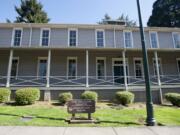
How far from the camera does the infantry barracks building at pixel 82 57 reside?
17.3 m

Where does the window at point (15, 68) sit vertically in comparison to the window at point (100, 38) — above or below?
below

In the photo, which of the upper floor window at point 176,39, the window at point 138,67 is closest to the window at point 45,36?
the window at point 138,67

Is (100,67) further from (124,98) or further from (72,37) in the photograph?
(124,98)

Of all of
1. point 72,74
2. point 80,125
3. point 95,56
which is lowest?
point 80,125

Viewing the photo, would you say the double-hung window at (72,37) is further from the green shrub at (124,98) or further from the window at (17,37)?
the green shrub at (124,98)

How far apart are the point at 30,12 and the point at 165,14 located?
26.7 m

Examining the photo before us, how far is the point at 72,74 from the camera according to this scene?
17.9 m

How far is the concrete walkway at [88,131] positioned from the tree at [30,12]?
29688 millimetres

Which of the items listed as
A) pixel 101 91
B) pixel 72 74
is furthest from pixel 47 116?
pixel 72 74

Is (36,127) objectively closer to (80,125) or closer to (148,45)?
(80,125)

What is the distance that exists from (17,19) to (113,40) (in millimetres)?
22597

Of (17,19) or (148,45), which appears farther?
(17,19)

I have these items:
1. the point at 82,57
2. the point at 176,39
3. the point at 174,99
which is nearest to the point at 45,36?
the point at 82,57

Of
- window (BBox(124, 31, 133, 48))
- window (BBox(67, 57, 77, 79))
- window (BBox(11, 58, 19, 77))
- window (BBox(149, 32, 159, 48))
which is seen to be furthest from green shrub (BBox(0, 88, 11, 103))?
window (BBox(149, 32, 159, 48))
